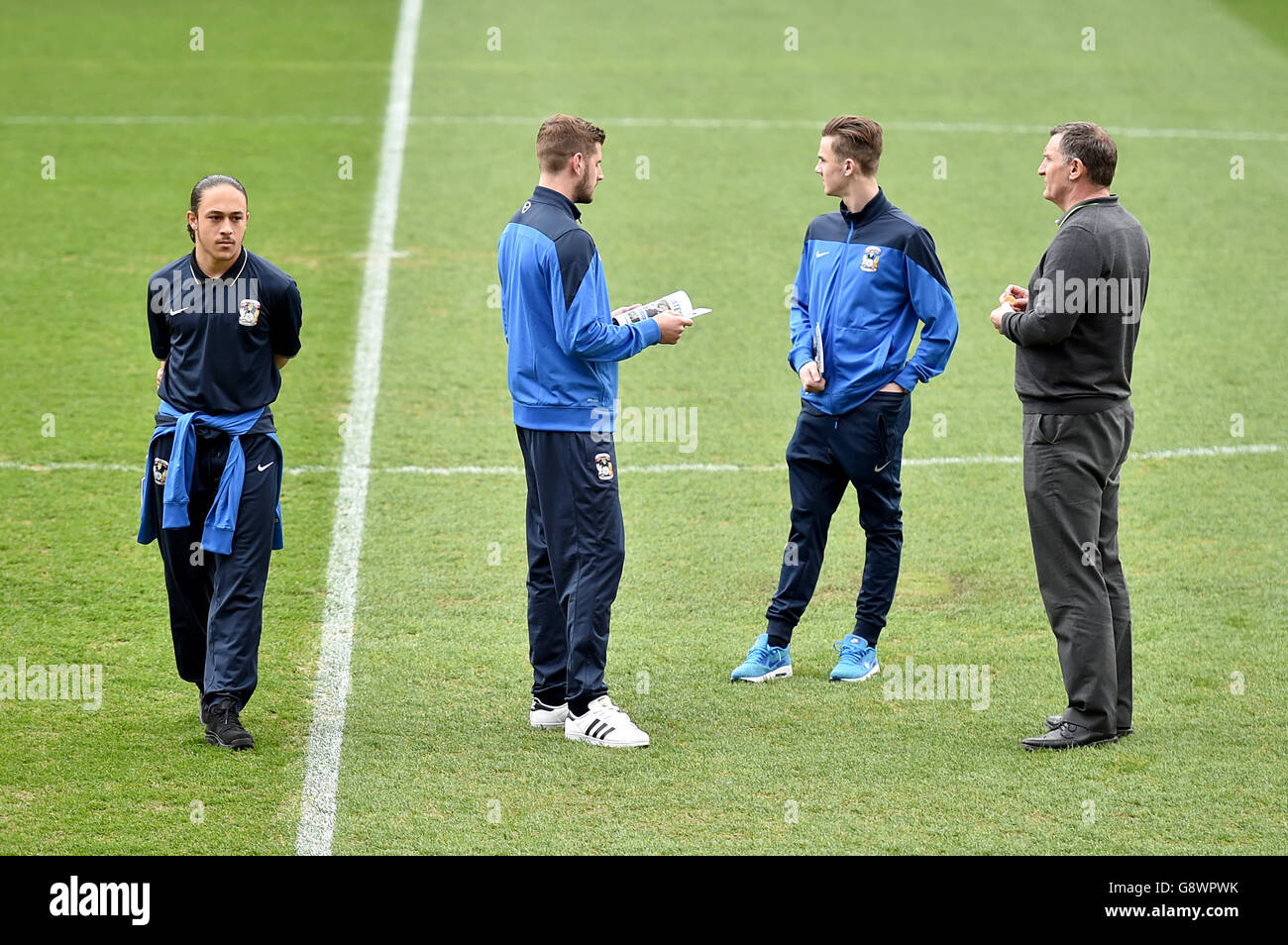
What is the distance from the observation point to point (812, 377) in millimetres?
6820

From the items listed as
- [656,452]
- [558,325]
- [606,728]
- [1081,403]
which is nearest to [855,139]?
[1081,403]

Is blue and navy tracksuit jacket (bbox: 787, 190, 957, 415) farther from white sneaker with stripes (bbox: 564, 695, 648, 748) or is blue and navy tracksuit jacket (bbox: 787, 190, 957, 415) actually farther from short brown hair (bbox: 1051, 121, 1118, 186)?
white sneaker with stripes (bbox: 564, 695, 648, 748)

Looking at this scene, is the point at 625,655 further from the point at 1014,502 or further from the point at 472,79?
the point at 472,79

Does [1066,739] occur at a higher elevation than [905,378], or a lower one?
lower

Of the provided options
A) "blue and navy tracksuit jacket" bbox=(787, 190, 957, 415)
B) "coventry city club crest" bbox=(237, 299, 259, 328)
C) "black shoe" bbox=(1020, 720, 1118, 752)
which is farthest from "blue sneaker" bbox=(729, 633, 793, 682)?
"coventry city club crest" bbox=(237, 299, 259, 328)

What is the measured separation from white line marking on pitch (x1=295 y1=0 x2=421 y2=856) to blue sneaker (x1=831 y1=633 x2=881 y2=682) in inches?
82.8

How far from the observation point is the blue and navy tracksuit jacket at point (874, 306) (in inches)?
267

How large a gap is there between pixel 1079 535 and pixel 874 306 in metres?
1.34

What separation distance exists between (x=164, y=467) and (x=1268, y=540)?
574 cm

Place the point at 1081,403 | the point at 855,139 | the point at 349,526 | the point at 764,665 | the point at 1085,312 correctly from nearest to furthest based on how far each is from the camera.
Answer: the point at 1085,312 → the point at 1081,403 → the point at 855,139 → the point at 764,665 → the point at 349,526

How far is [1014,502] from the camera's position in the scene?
30.5ft

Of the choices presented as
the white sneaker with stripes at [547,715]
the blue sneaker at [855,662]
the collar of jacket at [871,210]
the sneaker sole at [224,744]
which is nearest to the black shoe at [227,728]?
the sneaker sole at [224,744]

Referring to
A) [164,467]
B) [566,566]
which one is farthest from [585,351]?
[164,467]

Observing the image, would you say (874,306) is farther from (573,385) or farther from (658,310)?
(573,385)
